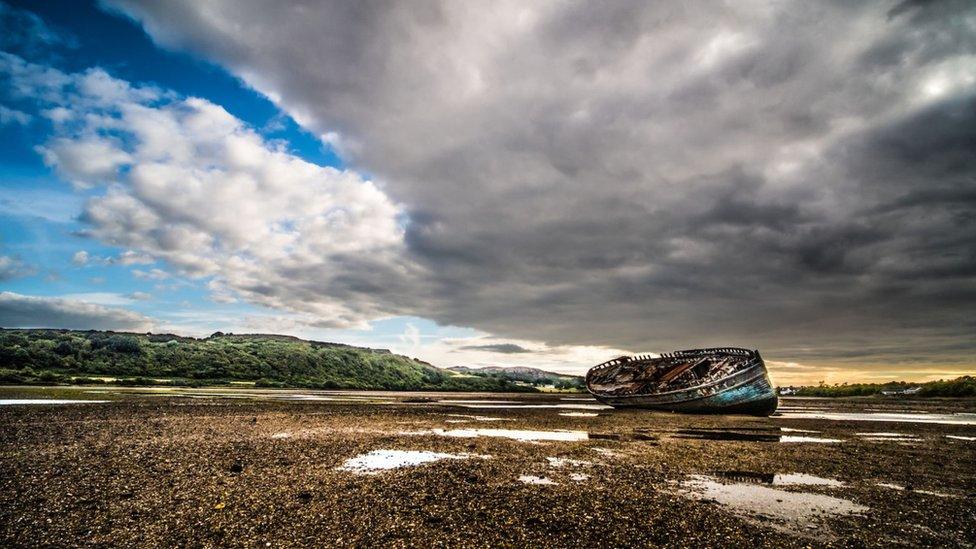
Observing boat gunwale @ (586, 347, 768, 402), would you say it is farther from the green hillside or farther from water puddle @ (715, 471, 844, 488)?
the green hillside

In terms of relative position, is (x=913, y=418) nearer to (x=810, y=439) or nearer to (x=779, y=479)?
(x=810, y=439)

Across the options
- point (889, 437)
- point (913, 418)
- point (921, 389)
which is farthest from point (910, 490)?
point (921, 389)

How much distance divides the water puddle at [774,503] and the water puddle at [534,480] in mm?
2755

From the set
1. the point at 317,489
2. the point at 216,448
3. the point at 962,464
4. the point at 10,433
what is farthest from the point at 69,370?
the point at 962,464

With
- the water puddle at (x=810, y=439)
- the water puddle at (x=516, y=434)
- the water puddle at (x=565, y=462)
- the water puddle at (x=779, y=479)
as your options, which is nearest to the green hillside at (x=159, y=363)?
the water puddle at (x=516, y=434)

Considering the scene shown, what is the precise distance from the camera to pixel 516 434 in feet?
60.0

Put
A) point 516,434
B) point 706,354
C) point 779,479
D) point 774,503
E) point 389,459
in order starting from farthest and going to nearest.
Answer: point 706,354, point 516,434, point 389,459, point 779,479, point 774,503

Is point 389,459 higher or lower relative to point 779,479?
lower

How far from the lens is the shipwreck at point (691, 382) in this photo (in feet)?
105

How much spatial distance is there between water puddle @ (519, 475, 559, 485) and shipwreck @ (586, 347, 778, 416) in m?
26.2

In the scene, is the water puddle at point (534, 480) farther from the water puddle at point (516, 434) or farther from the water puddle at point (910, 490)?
the water puddle at point (910, 490)

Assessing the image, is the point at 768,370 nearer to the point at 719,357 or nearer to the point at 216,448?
the point at 719,357

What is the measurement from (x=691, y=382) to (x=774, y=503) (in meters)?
31.2

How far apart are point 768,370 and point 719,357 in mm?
11556
